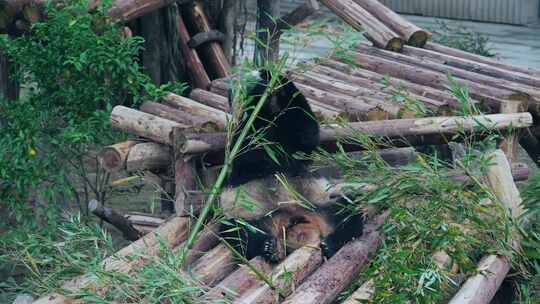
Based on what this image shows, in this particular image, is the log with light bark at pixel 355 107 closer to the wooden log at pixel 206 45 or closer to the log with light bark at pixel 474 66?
the log with light bark at pixel 474 66

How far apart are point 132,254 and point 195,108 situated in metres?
1.65

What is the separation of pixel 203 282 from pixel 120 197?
4.45m

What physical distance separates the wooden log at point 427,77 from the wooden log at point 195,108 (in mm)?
1468

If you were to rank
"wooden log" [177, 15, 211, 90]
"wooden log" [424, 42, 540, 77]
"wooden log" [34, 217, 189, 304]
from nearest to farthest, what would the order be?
"wooden log" [34, 217, 189, 304], "wooden log" [424, 42, 540, 77], "wooden log" [177, 15, 211, 90]

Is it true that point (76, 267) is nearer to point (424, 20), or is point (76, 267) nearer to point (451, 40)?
point (451, 40)

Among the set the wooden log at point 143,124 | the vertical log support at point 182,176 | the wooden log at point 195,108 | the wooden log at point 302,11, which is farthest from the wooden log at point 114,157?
the wooden log at point 302,11

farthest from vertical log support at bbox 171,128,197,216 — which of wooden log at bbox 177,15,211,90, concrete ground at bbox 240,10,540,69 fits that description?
concrete ground at bbox 240,10,540,69

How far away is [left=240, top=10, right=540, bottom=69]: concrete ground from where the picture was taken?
1262 centimetres

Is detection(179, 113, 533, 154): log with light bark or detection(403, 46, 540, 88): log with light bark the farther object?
detection(403, 46, 540, 88): log with light bark

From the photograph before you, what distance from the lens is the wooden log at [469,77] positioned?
5.89m

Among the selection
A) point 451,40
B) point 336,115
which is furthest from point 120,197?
point 451,40

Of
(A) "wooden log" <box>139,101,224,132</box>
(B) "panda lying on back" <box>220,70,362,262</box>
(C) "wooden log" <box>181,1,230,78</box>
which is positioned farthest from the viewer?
(C) "wooden log" <box>181,1,230,78</box>

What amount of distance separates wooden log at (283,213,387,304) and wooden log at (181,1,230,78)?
9.07 feet

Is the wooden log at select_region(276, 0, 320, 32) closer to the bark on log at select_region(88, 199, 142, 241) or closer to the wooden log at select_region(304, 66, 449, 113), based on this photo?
the wooden log at select_region(304, 66, 449, 113)
